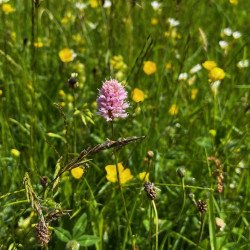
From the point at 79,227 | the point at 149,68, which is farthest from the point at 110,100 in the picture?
the point at 149,68

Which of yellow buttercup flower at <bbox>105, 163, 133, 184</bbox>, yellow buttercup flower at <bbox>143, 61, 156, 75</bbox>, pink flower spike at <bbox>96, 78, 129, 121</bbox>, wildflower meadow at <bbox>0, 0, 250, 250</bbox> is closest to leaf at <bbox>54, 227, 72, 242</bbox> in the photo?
wildflower meadow at <bbox>0, 0, 250, 250</bbox>

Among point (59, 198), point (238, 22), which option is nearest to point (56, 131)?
point (59, 198)

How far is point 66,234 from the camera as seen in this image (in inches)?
36.8

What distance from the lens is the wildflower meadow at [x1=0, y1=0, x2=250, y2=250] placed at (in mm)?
874

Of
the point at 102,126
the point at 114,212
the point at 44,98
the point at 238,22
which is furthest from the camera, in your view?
the point at 238,22

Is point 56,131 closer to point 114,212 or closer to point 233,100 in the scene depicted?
point 114,212

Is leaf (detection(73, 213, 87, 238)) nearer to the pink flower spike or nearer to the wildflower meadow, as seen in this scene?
the wildflower meadow

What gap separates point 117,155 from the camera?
1.05 metres

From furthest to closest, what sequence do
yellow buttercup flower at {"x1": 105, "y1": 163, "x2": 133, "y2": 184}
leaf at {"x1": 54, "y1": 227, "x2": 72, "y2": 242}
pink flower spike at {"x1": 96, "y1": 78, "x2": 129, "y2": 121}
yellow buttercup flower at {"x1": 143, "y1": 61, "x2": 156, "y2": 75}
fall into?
yellow buttercup flower at {"x1": 143, "y1": 61, "x2": 156, "y2": 75}
yellow buttercup flower at {"x1": 105, "y1": 163, "x2": 133, "y2": 184}
leaf at {"x1": 54, "y1": 227, "x2": 72, "y2": 242}
pink flower spike at {"x1": 96, "y1": 78, "x2": 129, "y2": 121}

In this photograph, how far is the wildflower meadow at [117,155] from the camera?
874mm

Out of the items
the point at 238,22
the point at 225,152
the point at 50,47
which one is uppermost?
the point at 238,22

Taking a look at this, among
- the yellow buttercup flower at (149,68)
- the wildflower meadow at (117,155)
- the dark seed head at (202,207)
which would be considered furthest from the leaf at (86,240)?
the yellow buttercup flower at (149,68)

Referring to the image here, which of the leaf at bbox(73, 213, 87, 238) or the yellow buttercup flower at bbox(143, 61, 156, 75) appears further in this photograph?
the yellow buttercup flower at bbox(143, 61, 156, 75)

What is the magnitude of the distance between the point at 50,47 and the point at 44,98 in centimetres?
43
